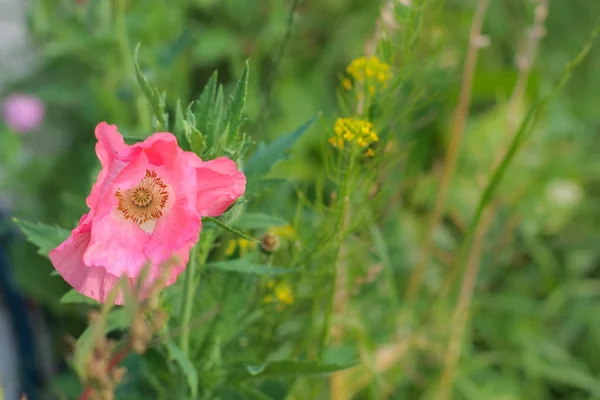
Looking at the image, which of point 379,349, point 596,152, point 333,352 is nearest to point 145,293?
point 333,352

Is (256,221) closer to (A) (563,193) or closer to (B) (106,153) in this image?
(B) (106,153)

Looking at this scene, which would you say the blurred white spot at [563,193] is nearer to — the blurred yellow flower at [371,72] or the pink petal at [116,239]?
the blurred yellow flower at [371,72]

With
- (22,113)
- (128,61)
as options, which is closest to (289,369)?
(128,61)

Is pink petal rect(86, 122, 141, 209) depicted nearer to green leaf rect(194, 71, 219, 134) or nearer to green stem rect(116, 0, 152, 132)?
green leaf rect(194, 71, 219, 134)

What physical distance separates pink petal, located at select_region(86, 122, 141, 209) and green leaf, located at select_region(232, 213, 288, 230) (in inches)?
5.4

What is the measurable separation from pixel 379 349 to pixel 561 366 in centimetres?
34

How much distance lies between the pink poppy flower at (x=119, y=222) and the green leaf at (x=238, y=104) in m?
0.05

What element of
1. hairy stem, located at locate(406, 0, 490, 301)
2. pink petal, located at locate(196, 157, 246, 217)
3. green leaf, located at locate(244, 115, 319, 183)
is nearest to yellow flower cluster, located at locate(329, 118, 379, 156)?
green leaf, located at locate(244, 115, 319, 183)

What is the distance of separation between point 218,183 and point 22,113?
908 mm

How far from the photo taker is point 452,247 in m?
1.31

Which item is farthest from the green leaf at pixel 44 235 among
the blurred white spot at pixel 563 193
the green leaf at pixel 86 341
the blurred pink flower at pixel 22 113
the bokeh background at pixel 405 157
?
the blurred white spot at pixel 563 193

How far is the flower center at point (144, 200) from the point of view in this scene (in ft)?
1.69

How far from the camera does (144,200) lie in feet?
1.72

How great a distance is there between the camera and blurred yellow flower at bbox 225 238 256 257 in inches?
25.6
